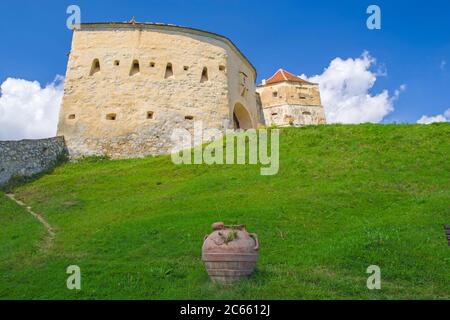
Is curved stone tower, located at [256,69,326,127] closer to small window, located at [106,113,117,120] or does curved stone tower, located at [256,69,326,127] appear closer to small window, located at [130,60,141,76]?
small window, located at [130,60,141,76]

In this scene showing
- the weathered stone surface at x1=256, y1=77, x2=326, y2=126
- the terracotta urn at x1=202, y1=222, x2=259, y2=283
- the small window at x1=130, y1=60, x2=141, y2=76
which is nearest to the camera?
the terracotta urn at x1=202, y1=222, x2=259, y2=283

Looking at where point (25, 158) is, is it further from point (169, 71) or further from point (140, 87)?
point (169, 71)

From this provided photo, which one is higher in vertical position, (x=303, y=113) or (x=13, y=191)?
(x=303, y=113)

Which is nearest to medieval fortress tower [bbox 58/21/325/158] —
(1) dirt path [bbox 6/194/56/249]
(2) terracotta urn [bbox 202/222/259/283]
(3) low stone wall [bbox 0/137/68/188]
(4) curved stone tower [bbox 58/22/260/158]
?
(4) curved stone tower [bbox 58/22/260/158]

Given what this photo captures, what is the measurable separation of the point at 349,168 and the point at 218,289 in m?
11.2

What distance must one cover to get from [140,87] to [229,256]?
21.7 metres

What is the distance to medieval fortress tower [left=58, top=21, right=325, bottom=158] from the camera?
27.0m

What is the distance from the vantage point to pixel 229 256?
24.7 ft

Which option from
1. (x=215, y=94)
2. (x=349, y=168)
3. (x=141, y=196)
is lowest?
(x=141, y=196)

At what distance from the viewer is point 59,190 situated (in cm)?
1911

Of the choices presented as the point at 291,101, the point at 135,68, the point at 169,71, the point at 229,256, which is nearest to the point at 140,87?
the point at 135,68

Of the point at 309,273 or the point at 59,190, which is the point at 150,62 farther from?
the point at 309,273
